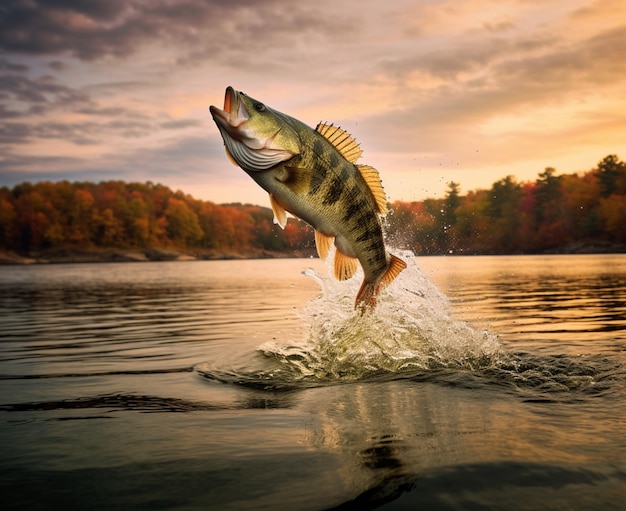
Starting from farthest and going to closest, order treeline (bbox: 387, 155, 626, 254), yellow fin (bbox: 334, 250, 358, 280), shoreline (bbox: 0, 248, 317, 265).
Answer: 1. shoreline (bbox: 0, 248, 317, 265)
2. treeline (bbox: 387, 155, 626, 254)
3. yellow fin (bbox: 334, 250, 358, 280)

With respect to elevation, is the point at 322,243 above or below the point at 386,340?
above

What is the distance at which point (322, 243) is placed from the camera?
5637 millimetres

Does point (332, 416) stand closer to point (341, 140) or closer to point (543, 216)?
point (341, 140)

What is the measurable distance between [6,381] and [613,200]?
114545 millimetres

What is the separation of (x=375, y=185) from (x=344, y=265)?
0.84 metres

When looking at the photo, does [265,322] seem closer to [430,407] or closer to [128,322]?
[128,322]

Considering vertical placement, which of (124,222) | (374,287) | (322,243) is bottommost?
(374,287)

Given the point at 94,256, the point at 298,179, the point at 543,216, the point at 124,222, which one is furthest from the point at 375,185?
the point at 124,222

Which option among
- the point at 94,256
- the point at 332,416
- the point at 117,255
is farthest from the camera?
the point at 117,255

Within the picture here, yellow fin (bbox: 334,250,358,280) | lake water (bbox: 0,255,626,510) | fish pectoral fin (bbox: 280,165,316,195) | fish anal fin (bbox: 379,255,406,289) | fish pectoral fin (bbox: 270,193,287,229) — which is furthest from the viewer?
fish anal fin (bbox: 379,255,406,289)

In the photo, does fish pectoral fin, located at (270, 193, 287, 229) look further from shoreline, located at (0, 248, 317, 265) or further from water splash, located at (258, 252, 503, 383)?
shoreline, located at (0, 248, 317, 265)

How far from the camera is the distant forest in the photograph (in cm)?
11362

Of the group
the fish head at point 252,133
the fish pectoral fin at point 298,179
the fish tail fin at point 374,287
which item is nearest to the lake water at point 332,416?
the fish tail fin at point 374,287

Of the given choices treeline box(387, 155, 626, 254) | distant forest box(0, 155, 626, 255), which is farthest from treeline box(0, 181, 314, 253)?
treeline box(387, 155, 626, 254)
